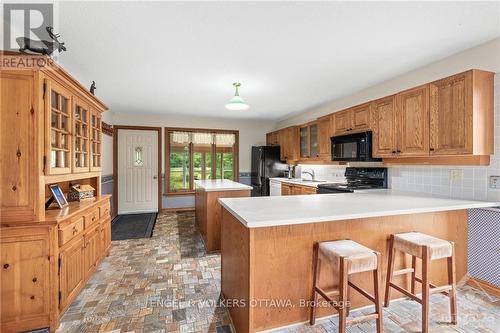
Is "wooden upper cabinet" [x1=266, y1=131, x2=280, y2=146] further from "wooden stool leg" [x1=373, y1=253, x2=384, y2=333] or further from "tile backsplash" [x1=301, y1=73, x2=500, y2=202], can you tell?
"wooden stool leg" [x1=373, y1=253, x2=384, y2=333]

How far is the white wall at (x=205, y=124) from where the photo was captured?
5.14 metres

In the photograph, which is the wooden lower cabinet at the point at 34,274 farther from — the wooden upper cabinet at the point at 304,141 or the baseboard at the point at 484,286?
the wooden upper cabinet at the point at 304,141

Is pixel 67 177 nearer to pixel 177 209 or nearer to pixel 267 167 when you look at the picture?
pixel 177 209

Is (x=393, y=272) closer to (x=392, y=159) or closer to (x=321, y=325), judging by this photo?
(x=321, y=325)

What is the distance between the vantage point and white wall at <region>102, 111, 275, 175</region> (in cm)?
514

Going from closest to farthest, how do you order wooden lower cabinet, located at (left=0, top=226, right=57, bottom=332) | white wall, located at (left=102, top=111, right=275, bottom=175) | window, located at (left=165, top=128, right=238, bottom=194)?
wooden lower cabinet, located at (left=0, top=226, right=57, bottom=332) → white wall, located at (left=102, top=111, right=275, bottom=175) → window, located at (left=165, top=128, right=238, bottom=194)

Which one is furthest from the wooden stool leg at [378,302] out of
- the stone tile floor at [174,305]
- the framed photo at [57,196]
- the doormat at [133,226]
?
the doormat at [133,226]

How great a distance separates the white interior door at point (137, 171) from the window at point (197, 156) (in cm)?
33

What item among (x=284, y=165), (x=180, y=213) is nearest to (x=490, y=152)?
(x=284, y=165)

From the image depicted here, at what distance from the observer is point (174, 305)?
6.73 ft

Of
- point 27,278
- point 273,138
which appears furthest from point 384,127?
point 27,278

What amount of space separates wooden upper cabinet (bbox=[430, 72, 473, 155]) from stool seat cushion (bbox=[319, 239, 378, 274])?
4.81 ft

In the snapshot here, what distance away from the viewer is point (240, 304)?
5.58 feet

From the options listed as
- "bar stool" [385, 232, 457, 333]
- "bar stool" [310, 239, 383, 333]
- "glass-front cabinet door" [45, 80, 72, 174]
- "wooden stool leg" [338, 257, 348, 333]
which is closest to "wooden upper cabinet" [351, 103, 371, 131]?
"bar stool" [385, 232, 457, 333]
